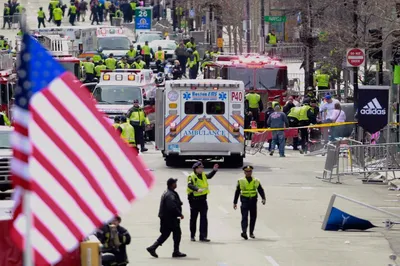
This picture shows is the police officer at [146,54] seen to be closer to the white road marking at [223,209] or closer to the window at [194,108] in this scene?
the window at [194,108]

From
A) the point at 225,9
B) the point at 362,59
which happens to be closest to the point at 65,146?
the point at 362,59

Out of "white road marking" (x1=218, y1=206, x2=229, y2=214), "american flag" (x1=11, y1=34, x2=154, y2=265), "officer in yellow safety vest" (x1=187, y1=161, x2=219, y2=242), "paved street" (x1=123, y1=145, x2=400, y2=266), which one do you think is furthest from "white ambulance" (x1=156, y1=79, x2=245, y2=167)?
"american flag" (x1=11, y1=34, x2=154, y2=265)

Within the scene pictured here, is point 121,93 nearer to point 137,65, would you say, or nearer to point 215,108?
point 215,108

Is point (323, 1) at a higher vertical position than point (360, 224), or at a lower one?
higher

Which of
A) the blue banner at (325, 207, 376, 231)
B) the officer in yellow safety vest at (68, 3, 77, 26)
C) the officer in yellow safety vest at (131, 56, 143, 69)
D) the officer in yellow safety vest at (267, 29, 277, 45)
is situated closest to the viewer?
the blue banner at (325, 207, 376, 231)

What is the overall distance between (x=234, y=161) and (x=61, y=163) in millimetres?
24159

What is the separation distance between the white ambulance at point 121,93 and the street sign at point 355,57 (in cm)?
687

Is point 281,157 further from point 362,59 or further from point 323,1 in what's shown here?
point 323,1

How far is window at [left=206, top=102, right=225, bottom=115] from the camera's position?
30812mm

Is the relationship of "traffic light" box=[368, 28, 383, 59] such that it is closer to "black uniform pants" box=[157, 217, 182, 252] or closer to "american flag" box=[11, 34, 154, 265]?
"black uniform pants" box=[157, 217, 182, 252]

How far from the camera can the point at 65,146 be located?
7.43 metres

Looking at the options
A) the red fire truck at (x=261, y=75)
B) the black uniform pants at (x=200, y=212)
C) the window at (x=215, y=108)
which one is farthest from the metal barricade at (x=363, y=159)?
the red fire truck at (x=261, y=75)

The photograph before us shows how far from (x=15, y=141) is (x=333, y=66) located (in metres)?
36.9

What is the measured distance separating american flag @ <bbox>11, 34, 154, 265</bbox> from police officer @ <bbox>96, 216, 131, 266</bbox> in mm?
6789
